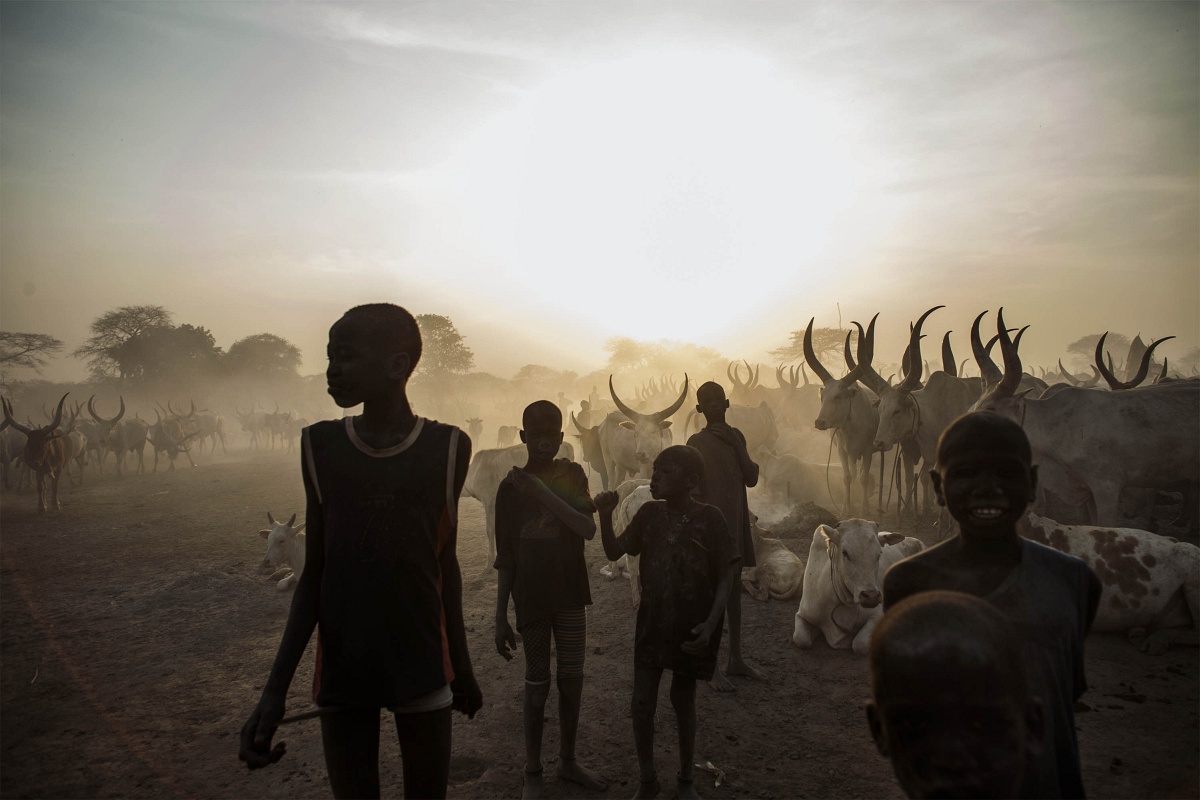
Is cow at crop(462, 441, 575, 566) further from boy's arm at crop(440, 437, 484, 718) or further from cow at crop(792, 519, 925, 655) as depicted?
boy's arm at crop(440, 437, 484, 718)

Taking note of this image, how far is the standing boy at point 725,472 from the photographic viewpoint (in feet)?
17.2

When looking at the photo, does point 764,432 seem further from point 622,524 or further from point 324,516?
point 324,516

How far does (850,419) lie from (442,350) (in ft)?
135

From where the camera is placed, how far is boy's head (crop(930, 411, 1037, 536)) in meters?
1.90

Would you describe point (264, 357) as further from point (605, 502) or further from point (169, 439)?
point (605, 502)

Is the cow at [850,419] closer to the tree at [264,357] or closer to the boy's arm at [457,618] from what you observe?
the boy's arm at [457,618]

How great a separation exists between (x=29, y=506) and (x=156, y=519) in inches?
211

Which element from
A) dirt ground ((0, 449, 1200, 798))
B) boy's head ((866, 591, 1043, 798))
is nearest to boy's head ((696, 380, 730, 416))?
dirt ground ((0, 449, 1200, 798))

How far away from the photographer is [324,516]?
226cm

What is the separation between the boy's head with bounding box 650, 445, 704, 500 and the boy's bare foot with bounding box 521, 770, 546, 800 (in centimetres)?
180

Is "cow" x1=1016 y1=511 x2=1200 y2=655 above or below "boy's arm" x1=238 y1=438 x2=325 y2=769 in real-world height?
below

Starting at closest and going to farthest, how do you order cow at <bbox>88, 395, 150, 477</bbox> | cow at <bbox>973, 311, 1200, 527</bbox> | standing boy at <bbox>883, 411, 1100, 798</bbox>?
standing boy at <bbox>883, 411, 1100, 798</bbox> → cow at <bbox>973, 311, 1200, 527</bbox> → cow at <bbox>88, 395, 150, 477</bbox>

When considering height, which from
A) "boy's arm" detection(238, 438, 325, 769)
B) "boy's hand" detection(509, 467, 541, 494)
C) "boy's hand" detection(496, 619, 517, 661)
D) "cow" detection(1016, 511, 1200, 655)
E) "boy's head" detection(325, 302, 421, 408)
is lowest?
"cow" detection(1016, 511, 1200, 655)

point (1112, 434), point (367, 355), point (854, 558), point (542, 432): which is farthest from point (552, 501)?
point (1112, 434)
